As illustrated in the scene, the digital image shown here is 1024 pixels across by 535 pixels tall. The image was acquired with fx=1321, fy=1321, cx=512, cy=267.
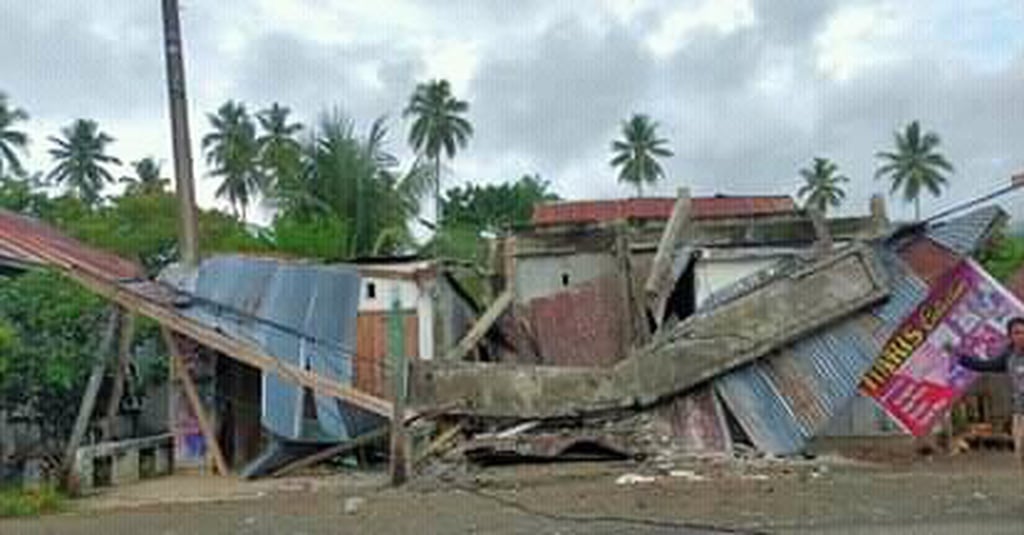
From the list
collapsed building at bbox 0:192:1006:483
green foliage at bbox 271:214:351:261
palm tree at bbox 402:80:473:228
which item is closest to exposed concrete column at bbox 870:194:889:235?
collapsed building at bbox 0:192:1006:483

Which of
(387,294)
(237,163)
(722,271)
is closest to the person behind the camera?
(722,271)

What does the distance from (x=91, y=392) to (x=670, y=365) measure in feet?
24.8

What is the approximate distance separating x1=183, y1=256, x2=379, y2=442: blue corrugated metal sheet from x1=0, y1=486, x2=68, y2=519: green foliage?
357 centimetres

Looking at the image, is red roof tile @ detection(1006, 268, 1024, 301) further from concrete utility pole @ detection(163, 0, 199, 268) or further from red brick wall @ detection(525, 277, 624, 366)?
concrete utility pole @ detection(163, 0, 199, 268)

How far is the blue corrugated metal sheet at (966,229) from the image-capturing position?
17906 mm

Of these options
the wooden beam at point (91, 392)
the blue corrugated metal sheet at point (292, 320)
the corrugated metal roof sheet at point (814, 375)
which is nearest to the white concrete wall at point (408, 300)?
the blue corrugated metal sheet at point (292, 320)

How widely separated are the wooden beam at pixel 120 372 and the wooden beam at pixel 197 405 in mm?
527

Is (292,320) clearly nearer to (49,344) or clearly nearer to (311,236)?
(49,344)

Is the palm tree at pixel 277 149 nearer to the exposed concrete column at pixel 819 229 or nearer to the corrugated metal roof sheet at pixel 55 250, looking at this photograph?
the corrugated metal roof sheet at pixel 55 250

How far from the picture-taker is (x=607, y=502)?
12.8 metres

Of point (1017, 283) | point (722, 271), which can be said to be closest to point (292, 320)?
point (722, 271)

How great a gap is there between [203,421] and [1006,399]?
11.2 metres

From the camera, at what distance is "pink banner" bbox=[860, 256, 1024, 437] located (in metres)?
17.0

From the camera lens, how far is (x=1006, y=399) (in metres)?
18.0
